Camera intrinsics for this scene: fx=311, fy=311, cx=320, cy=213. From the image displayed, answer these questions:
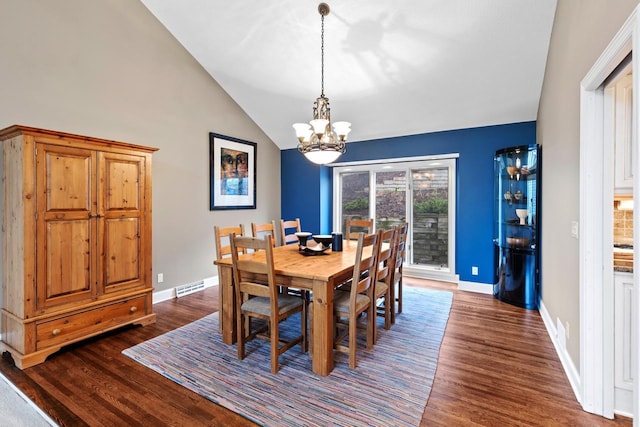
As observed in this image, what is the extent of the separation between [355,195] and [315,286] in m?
3.65

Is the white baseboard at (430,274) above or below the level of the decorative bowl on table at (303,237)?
below

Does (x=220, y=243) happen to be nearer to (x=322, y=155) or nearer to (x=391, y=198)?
(x=322, y=155)

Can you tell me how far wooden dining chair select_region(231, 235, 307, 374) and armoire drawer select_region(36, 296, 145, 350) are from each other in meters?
1.30

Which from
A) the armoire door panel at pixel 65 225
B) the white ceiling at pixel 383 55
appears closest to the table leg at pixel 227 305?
the armoire door panel at pixel 65 225

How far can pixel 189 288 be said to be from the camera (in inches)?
169

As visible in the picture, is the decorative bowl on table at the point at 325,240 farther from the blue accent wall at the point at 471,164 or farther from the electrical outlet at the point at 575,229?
the blue accent wall at the point at 471,164

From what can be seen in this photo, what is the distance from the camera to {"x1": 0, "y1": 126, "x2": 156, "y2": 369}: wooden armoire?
2406 mm

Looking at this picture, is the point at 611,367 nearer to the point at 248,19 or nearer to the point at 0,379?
the point at 0,379

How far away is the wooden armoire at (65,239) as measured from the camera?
241 centimetres

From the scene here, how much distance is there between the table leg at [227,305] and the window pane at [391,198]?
3400mm

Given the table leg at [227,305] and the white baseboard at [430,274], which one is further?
the white baseboard at [430,274]

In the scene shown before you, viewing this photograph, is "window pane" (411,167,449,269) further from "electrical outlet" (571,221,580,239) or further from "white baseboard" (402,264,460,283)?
"electrical outlet" (571,221,580,239)

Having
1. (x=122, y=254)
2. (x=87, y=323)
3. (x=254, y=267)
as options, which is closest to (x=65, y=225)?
(x=122, y=254)

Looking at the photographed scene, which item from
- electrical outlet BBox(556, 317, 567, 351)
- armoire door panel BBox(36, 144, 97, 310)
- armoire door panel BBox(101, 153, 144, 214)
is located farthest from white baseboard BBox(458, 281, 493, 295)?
armoire door panel BBox(36, 144, 97, 310)
